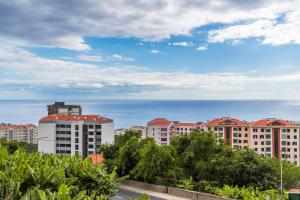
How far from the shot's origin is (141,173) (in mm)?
25188

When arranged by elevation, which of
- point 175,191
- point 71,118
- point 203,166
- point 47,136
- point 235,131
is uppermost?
point 71,118

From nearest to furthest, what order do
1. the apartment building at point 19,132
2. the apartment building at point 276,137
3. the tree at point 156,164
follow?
1. the tree at point 156,164
2. the apartment building at point 276,137
3. the apartment building at point 19,132

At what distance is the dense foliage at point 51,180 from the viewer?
6.73 meters

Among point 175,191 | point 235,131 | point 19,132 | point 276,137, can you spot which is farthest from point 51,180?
point 19,132

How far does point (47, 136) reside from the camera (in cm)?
7238

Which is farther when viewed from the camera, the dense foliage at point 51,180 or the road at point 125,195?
the road at point 125,195

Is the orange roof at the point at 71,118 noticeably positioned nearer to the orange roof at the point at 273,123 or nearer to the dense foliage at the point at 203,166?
the orange roof at the point at 273,123

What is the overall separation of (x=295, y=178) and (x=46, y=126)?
52.6 m

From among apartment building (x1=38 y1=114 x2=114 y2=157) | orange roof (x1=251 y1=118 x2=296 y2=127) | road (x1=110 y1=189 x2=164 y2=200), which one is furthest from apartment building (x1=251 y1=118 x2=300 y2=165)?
road (x1=110 y1=189 x2=164 y2=200)

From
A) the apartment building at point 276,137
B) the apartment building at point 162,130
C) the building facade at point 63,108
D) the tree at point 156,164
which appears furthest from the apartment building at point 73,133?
the tree at point 156,164

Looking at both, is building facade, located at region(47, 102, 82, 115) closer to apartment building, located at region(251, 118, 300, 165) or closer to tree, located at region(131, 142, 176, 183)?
apartment building, located at region(251, 118, 300, 165)

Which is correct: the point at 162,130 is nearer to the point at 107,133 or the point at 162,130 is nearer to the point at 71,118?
the point at 107,133

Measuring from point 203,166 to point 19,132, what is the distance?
109023 mm

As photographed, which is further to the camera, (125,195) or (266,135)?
(266,135)
